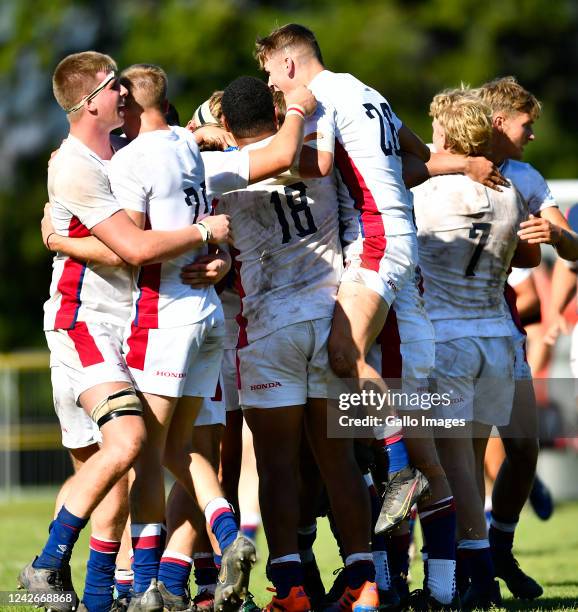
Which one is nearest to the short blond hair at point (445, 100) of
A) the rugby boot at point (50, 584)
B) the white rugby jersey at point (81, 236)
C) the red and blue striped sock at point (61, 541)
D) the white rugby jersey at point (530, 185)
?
the white rugby jersey at point (530, 185)

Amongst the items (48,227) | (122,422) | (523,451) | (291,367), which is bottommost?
(523,451)

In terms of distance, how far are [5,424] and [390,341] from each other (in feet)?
44.2

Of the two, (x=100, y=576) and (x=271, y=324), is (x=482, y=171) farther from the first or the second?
(x=100, y=576)

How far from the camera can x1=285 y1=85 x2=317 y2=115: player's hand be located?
612 centimetres

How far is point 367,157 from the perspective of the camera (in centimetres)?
632

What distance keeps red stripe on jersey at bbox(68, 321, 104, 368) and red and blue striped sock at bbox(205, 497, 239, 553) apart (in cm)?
89

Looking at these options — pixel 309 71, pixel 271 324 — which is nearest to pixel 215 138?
pixel 309 71

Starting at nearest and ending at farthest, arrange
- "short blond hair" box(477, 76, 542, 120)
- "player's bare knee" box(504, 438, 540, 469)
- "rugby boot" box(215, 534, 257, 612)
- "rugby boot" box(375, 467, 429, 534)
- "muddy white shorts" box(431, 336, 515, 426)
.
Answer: "rugby boot" box(215, 534, 257, 612), "rugby boot" box(375, 467, 429, 534), "muddy white shorts" box(431, 336, 515, 426), "short blond hair" box(477, 76, 542, 120), "player's bare knee" box(504, 438, 540, 469)

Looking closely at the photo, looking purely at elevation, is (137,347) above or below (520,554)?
above

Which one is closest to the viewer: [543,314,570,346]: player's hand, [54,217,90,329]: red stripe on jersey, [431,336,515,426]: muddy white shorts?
[54,217,90,329]: red stripe on jersey

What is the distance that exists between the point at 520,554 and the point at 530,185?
385cm

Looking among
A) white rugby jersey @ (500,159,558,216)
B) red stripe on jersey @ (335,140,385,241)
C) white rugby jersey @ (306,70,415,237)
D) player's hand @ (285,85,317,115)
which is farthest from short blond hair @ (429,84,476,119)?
player's hand @ (285,85,317,115)

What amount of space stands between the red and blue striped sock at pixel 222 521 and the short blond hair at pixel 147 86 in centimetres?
195

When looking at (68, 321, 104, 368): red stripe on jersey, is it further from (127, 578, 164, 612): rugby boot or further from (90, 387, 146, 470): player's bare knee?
(127, 578, 164, 612): rugby boot
